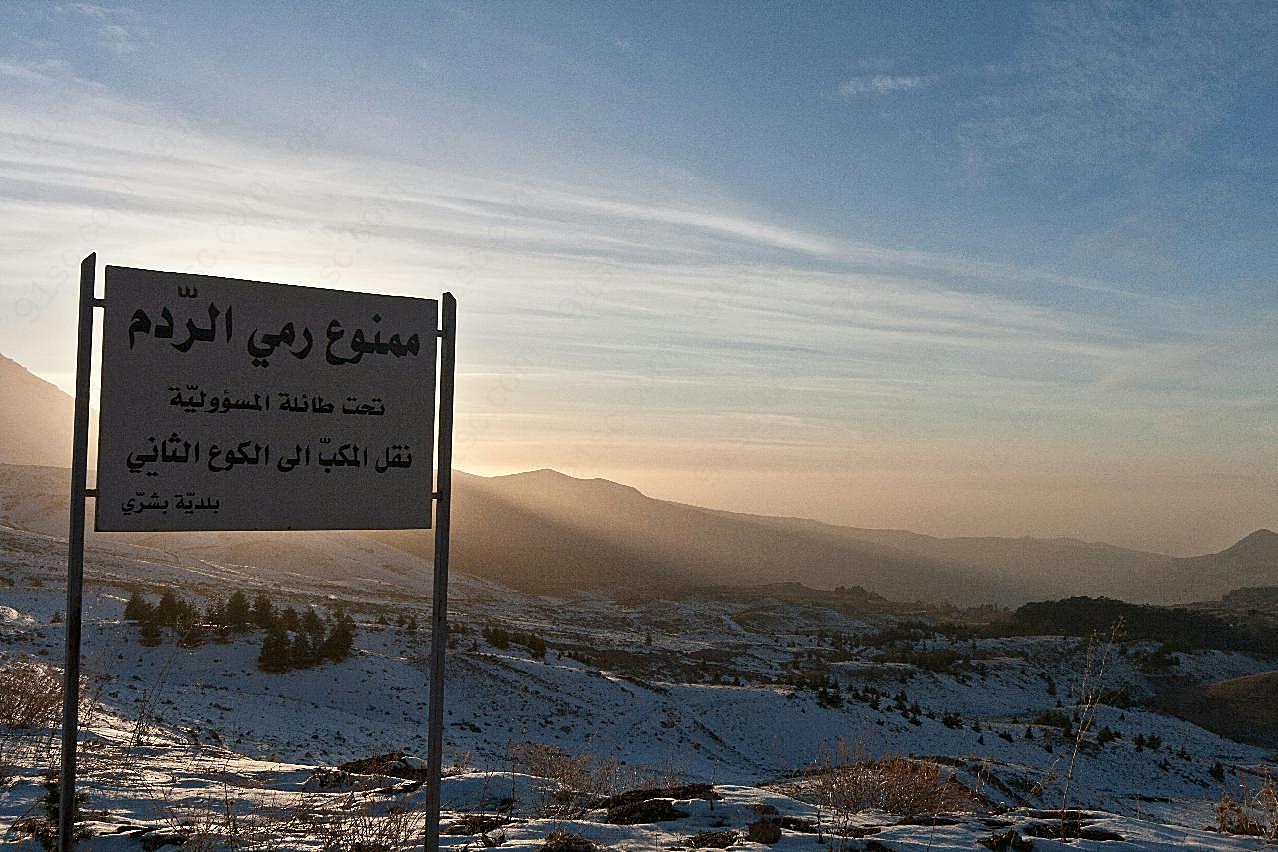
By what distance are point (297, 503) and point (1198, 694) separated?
32.4 meters

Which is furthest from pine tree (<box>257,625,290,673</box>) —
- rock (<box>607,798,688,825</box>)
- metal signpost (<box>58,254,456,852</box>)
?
metal signpost (<box>58,254,456,852</box>)

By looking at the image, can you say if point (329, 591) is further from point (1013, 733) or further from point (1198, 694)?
point (1198, 694)

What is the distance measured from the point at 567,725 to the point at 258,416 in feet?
49.2

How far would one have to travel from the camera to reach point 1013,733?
808 inches

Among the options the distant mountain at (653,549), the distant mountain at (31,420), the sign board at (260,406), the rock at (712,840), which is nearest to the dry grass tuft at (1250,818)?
the rock at (712,840)

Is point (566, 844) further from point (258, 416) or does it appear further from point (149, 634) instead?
point (149, 634)

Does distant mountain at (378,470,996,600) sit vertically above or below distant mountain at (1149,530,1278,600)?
above

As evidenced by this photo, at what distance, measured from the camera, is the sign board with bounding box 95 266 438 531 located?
4.41m

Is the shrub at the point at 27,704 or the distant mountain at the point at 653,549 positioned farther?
the distant mountain at the point at 653,549

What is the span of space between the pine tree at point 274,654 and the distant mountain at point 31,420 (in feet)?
418

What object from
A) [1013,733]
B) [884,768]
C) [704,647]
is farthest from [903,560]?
[884,768]

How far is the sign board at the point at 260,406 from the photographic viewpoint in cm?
441

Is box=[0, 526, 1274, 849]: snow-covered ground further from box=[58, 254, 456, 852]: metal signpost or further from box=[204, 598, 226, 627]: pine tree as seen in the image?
box=[58, 254, 456, 852]: metal signpost

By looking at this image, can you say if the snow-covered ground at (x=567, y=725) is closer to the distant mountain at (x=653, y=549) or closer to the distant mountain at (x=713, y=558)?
the distant mountain at (x=653, y=549)
